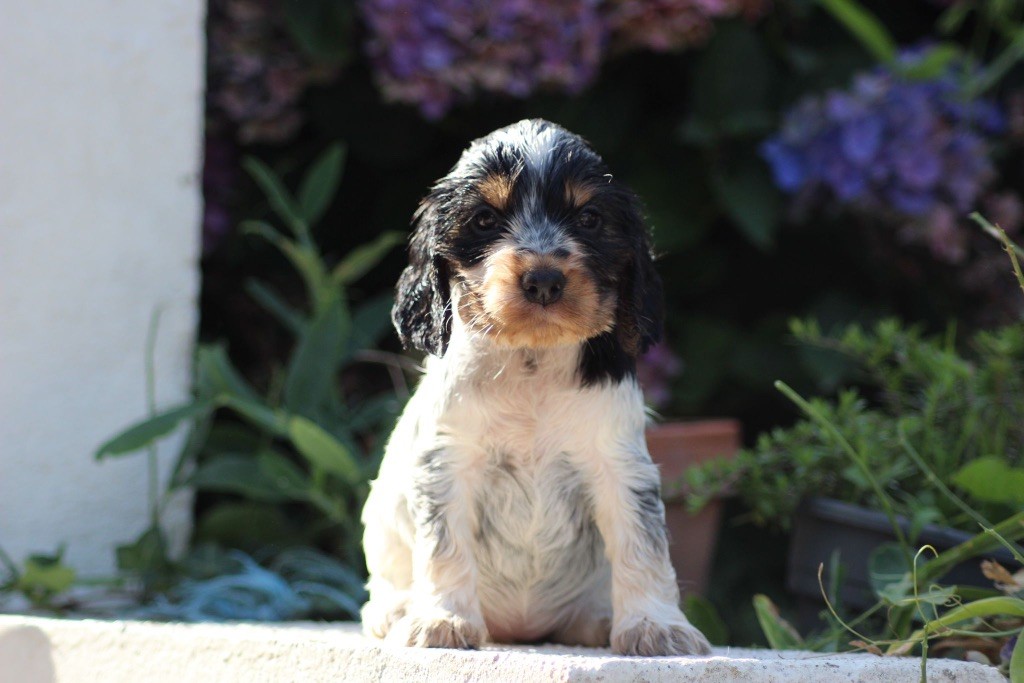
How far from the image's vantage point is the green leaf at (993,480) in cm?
335

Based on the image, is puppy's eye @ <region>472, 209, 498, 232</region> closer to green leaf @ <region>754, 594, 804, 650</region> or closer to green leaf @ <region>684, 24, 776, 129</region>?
green leaf @ <region>754, 594, 804, 650</region>

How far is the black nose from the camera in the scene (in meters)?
2.69

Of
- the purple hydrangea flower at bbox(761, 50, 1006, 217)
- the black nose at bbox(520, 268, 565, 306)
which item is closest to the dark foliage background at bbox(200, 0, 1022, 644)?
the purple hydrangea flower at bbox(761, 50, 1006, 217)

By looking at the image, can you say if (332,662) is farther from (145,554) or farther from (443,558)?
(145,554)

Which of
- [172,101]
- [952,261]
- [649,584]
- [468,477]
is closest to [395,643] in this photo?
[468,477]

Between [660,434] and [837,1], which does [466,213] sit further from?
[837,1]

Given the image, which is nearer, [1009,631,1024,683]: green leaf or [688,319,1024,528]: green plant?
[1009,631,1024,683]: green leaf

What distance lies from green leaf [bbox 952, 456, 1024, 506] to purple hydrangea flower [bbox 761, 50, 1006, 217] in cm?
217

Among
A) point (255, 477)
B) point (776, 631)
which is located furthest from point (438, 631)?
point (255, 477)

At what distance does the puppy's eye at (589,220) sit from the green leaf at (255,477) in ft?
6.88

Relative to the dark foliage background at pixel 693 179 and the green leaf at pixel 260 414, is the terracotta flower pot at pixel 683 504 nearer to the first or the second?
the dark foliage background at pixel 693 179

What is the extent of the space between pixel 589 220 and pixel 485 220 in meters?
0.24

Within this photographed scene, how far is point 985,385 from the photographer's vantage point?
398 centimetres

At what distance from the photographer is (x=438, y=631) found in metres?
2.82
